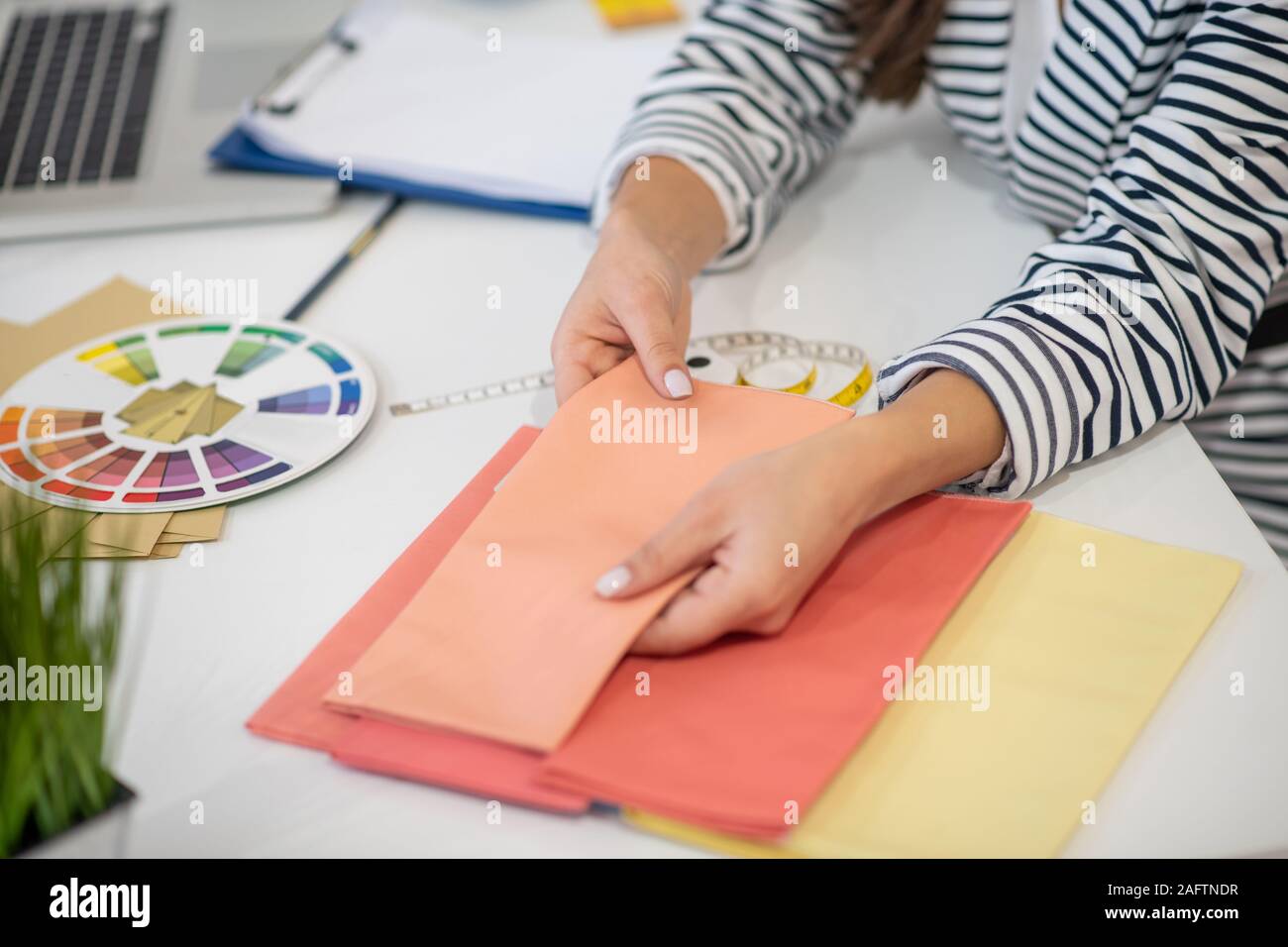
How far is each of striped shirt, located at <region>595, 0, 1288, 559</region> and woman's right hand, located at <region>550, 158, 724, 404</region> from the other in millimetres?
49

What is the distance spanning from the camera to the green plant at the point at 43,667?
1.42 ft

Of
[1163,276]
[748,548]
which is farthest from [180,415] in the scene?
[1163,276]

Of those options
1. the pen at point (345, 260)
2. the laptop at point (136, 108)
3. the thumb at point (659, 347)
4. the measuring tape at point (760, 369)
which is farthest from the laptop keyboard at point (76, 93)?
the thumb at point (659, 347)

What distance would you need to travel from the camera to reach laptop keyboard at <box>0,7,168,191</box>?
1.03m

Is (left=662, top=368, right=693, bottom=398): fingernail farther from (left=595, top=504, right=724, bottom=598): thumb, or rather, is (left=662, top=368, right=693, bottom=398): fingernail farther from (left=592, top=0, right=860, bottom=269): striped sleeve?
(left=592, top=0, right=860, bottom=269): striped sleeve

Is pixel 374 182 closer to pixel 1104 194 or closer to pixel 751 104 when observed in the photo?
pixel 751 104

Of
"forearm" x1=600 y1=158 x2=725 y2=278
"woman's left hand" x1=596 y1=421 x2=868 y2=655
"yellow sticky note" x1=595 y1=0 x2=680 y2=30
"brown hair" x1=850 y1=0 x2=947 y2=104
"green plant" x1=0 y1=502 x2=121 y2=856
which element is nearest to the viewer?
"green plant" x1=0 y1=502 x2=121 y2=856

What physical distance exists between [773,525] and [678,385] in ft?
0.46

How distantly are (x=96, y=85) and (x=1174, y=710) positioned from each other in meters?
1.10

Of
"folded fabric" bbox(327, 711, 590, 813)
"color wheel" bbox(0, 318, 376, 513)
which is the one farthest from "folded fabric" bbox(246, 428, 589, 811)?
"color wheel" bbox(0, 318, 376, 513)

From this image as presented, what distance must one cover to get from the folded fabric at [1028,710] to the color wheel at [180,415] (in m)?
0.36

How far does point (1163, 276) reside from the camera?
72 cm
